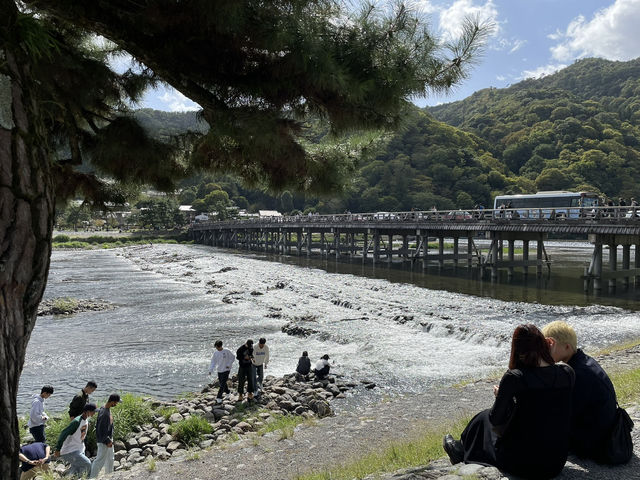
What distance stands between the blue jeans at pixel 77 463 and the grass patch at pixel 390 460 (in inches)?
112

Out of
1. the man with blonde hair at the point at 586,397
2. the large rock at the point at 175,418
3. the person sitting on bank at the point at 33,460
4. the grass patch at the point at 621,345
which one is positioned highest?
the man with blonde hair at the point at 586,397

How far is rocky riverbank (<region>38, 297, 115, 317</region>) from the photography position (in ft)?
60.7

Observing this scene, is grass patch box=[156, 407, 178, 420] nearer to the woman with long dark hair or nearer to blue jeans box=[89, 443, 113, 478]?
blue jeans box=[89, 443, 113, 478]

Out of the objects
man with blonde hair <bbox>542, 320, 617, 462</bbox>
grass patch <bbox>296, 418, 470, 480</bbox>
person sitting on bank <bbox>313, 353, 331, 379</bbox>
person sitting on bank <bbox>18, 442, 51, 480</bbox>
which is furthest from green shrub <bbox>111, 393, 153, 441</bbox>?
man with blonde hair <bbox>542, 320, 617, 462</bbox>

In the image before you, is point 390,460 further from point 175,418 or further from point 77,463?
point 175,418

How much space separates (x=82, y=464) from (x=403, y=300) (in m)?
15.0

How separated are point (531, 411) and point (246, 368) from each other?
6325mm

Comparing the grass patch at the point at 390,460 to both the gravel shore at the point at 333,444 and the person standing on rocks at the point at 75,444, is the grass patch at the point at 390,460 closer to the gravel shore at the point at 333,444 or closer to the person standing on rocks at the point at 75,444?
the gravel shore at the point at 333,444

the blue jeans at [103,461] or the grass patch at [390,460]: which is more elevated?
the grass patch at [390,460]

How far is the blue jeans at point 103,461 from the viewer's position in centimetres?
572

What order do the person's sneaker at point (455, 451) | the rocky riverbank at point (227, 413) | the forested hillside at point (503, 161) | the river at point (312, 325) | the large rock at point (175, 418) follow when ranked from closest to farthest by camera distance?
the person's sneaker at point (455, 451) → the rocky riverbank at point (227, 413) → the large rock at point (175, 418) → the river at point (312, 325) → the forested hillside at point (503, 161)

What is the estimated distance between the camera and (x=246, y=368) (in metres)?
8.57

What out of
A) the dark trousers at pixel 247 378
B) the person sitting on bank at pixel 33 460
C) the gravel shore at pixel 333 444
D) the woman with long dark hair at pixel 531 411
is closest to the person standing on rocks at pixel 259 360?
the dark trousers at pixel 247 378

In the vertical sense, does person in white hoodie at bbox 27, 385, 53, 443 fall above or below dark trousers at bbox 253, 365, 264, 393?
above
